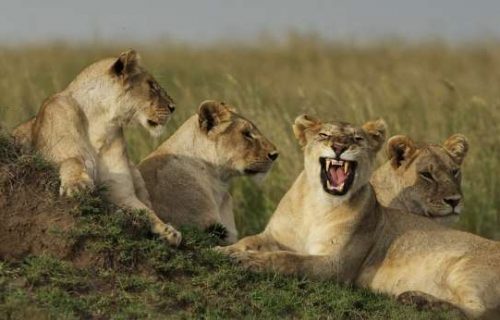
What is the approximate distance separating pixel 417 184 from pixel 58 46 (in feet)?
38.4

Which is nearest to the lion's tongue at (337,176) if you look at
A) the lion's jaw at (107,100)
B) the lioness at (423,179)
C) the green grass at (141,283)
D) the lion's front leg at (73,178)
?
the green grass at (141,283)

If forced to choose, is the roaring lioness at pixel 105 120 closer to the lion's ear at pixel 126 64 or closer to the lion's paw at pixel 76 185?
the lion's ear at pixel 126 64

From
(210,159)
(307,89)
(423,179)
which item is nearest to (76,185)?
(210,159)

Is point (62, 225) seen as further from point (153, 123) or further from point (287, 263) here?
point (287, 263)

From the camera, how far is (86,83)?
301 inches

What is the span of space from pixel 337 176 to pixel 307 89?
26.7ft

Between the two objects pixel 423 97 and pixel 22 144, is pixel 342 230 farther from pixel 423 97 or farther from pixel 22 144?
pixel 423 97

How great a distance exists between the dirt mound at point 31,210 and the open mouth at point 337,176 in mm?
1515

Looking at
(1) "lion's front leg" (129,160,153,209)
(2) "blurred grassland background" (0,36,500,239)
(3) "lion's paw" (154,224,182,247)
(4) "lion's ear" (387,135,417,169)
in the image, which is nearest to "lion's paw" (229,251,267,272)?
(3) "lion's paw" (154,224,182,247)

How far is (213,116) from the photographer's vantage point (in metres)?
8.66

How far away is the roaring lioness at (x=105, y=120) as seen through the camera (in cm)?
739

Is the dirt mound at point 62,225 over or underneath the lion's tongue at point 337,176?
underneath

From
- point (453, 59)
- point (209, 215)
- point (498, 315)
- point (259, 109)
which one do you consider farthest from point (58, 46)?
point (498, 315)

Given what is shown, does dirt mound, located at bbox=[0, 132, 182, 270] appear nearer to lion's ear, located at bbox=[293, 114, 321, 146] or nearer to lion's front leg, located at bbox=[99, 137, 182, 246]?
lion's front leg, located at bbox=[99, 137, 182, 246]
